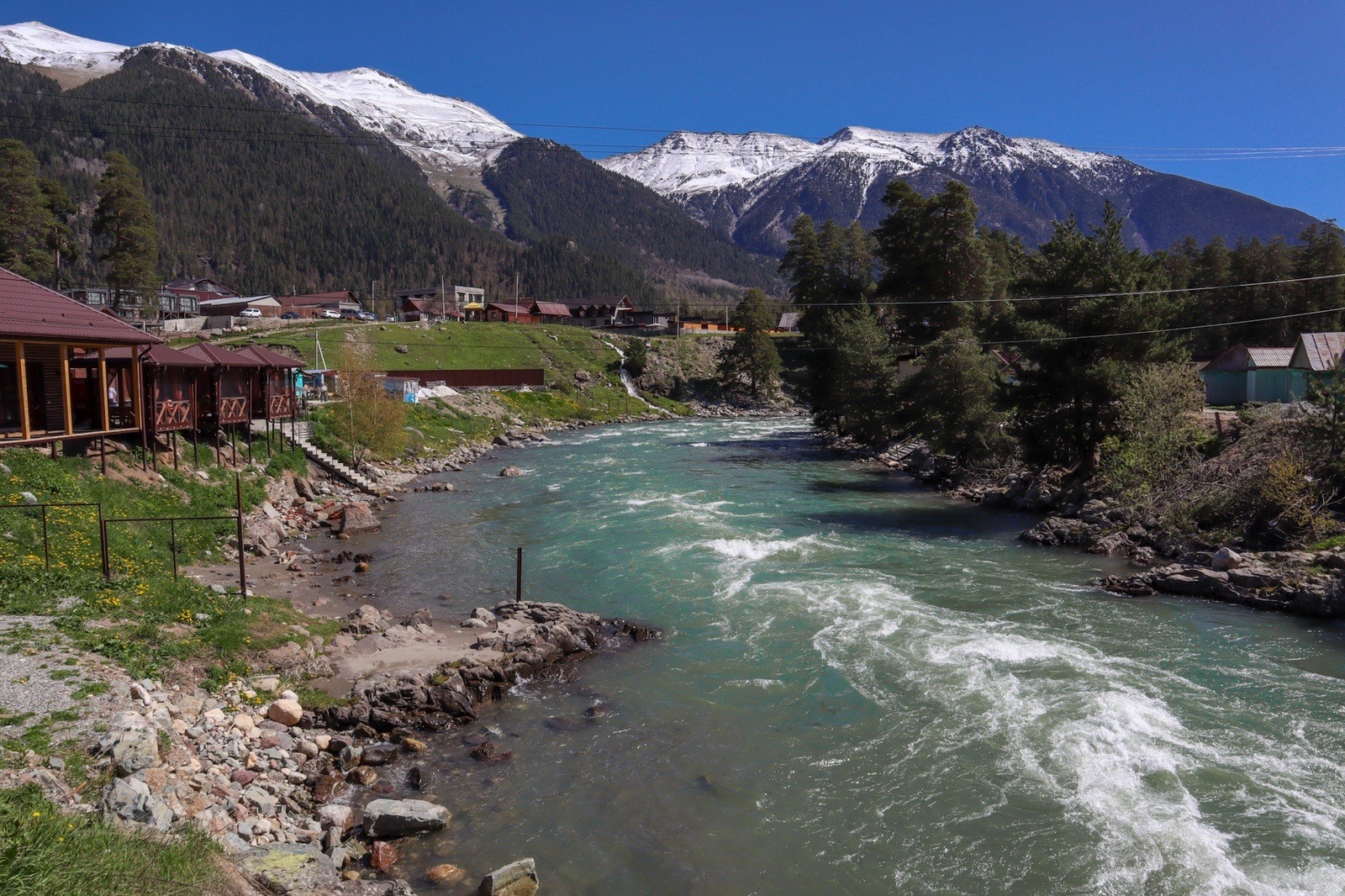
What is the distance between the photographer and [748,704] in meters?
14.6

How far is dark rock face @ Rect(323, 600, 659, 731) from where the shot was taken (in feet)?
44.3

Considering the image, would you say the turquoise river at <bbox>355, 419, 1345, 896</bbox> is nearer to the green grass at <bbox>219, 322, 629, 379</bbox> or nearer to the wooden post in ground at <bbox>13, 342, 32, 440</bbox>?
the wooden post in ground at <bbox>13, 342, 32, 440</bbox>

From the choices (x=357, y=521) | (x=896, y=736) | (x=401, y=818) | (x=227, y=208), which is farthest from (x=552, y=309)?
(x=401, y=818)

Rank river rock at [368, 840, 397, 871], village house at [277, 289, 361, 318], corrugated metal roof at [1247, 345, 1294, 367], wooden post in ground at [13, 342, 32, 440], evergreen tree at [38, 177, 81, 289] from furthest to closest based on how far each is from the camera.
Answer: village house at [277, 289, 361, 318]
evergreen tree at [38, 177, 81, 289]
corrugated metal roof at [1247, 345, 1294, 367]
wooden post in ground at [13, 342, 32, 440]
river rock at [368, 840, 397, 871]

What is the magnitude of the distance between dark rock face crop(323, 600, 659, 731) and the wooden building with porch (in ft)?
45.0

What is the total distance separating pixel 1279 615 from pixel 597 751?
1679 centimetres

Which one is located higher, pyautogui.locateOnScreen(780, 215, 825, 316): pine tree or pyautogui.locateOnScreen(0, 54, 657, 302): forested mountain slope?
pyautogui.locateOnScreen(0, 54, 657, 302): forested mountain slope

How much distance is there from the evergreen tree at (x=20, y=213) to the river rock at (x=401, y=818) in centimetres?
6103

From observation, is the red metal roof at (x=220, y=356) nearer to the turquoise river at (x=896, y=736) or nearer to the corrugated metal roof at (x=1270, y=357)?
the turquoise river at (x=896, y=736)

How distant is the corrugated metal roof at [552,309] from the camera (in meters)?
122

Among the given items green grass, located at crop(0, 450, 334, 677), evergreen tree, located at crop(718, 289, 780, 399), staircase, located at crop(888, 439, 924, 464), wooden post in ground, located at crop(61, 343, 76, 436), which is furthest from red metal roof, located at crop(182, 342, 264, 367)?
evergreen tree, located at crop(718, 289, 780, 399)

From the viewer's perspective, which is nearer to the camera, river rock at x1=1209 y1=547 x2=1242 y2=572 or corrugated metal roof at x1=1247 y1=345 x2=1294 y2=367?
river rock at x1=1209 y1=547 x2=1242 y2=572

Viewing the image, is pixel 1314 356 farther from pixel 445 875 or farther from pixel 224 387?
pixel 224 387

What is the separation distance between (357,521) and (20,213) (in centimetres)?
4805
